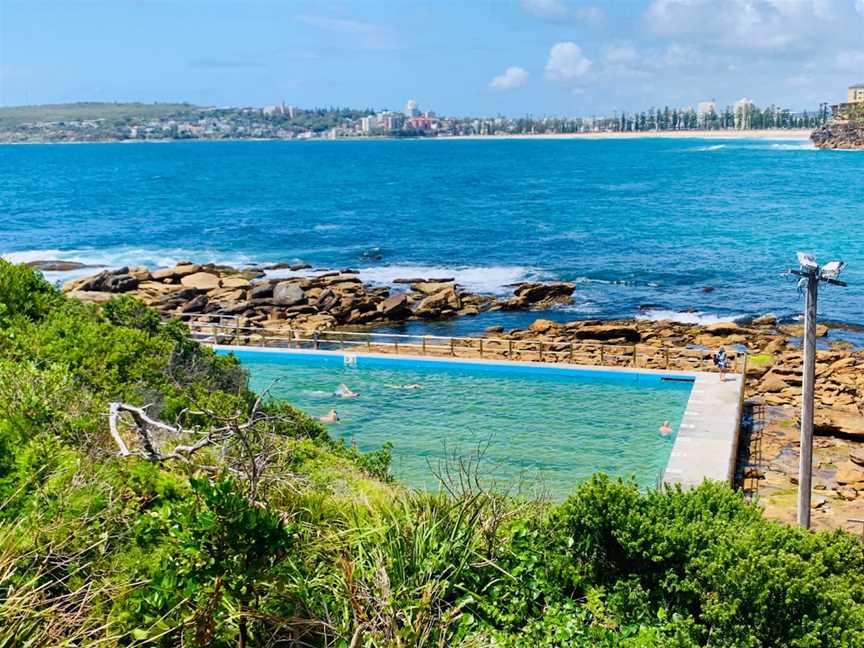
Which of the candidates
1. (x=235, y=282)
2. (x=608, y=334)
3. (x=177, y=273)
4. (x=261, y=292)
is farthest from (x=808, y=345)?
(x=177, y=273)

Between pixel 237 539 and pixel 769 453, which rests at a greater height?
pixel 237 539

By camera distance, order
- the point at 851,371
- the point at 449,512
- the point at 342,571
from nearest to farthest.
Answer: the point at 342,571 → the point at 449,512 → the point at 851,371

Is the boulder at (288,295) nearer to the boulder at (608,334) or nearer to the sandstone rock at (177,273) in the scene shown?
the sandstone rock at (177,273)

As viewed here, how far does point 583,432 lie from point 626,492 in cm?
1096

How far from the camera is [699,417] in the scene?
18.0 metres

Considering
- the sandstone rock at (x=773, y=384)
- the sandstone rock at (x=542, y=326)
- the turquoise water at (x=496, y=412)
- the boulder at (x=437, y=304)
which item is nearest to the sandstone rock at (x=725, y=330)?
the sandstone rock at (x=542, y=326)

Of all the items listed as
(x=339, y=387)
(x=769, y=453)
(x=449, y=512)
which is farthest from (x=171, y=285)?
→ (x=449, y=512)

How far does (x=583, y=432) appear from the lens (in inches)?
713

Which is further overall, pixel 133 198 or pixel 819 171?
pixel 819 171

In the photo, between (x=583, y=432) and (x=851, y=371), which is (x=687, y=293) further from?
(x=583, y=432)

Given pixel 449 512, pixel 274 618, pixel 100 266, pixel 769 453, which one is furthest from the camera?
pixel 100 266

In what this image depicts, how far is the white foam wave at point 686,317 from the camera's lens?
3278 centimetres

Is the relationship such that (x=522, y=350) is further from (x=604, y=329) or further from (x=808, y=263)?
(x=808, y=263)

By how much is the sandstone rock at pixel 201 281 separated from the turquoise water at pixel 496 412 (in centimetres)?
1480
